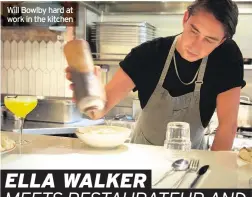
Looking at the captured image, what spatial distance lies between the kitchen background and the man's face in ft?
4.03

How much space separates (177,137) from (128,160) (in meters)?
0.21

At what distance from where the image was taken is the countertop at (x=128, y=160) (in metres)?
0.94

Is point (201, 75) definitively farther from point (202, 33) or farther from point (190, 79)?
point (202, 33)

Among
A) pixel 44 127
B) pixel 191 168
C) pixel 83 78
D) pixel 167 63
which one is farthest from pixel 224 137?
pixel 44 127

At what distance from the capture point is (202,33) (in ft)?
4.36

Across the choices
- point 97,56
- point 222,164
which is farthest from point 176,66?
point 97,56

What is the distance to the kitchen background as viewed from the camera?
8.84ft

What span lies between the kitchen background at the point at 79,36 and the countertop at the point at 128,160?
1513mm

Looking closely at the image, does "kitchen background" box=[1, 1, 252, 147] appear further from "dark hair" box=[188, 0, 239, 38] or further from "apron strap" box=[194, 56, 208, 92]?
"dark hair" box=[188, 0, 239, 38]

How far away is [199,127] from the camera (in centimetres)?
159

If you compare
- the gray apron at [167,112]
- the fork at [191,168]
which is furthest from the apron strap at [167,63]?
the fork at [191,168]

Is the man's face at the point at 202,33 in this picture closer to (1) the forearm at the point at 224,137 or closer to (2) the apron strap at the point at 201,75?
(2) the apron strap at the point at 201,75

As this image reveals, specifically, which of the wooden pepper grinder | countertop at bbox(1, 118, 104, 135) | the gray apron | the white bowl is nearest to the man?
the gray apron

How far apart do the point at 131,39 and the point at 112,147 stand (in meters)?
1.48
